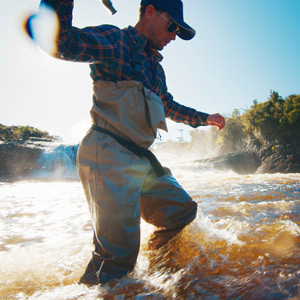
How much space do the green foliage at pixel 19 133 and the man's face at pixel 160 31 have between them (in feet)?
65.8

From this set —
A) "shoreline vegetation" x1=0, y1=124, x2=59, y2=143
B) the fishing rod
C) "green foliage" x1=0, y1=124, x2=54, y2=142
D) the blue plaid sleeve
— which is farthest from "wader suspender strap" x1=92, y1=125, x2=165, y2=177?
"green foliage" x1=0, y1=124, x2=54, y2=142

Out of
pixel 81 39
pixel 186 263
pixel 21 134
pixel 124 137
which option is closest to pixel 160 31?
pixel 81 39

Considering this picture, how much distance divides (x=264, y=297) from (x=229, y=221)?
1.52 metres

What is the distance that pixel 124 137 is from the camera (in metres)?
1.73

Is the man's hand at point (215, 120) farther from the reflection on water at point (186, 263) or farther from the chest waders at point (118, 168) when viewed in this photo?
the reflection on water at point (186, 263)

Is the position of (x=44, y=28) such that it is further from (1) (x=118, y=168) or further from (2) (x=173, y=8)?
(2) (x=173, y=8)

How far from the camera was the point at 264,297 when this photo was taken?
112 cm

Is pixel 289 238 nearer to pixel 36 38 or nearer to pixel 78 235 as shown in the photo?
pixel 78 235

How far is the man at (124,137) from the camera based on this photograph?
1544 mm

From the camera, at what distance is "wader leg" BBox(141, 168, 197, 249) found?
6.58 feet

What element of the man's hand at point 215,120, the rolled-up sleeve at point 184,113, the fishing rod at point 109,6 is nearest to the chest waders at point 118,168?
the fishing rod at point 109,6

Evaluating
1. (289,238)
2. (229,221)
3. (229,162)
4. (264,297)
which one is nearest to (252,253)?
(289,238)

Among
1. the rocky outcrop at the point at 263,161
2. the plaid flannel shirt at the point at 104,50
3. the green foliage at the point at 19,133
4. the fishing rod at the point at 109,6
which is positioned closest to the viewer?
the plaid flannel shirt at the point at 104,50

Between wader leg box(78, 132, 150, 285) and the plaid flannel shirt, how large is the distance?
0.56 m
